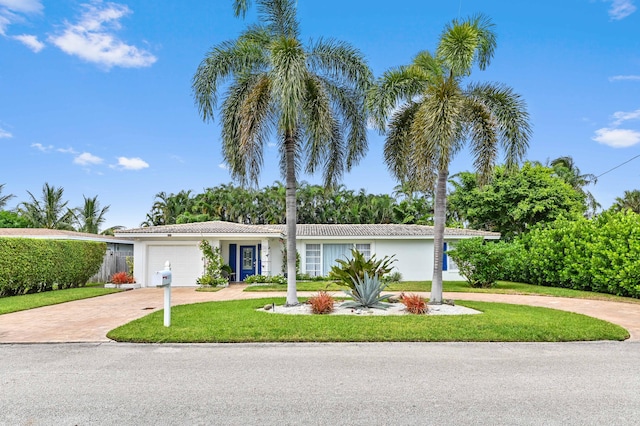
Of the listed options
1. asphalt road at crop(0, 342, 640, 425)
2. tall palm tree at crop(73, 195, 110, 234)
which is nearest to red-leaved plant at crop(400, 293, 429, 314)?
asphalt road at crop(0, 342, 640, 425)

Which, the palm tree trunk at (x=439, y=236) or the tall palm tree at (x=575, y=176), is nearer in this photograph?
the palm tree trunk at (x=439, y=236)

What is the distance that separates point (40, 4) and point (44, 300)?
10.3 m

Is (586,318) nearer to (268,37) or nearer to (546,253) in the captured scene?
(546,253)

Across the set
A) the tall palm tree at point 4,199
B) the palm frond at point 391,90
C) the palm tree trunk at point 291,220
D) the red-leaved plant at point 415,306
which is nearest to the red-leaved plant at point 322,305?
the palm tree trunk at point 291,220

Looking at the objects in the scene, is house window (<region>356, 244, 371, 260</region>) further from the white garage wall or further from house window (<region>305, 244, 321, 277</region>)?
the white garage wall

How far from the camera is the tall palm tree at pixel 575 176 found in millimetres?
33156

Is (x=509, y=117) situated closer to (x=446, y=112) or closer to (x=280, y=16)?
(x=446, y=112)

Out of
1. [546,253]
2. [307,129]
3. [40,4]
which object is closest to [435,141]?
[307,129]

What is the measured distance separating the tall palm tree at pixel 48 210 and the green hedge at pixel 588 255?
3589cm

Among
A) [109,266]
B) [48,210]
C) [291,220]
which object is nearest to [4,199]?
[48,210]

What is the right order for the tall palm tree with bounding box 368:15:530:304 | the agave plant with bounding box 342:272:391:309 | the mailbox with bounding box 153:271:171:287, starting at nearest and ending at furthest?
1. the mailbox with bounding box 153:271:171:287
2. the agave plant with bounding box 342:272:391:309
3. the tall palm tree with bounding box 368:15:530:304

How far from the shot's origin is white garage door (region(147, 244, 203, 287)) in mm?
Answer: 20062

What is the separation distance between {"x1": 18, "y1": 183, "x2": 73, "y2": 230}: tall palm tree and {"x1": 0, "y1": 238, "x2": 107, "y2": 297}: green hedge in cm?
1927

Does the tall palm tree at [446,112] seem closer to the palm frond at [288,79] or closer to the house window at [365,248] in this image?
the palm frond at [288,79]
